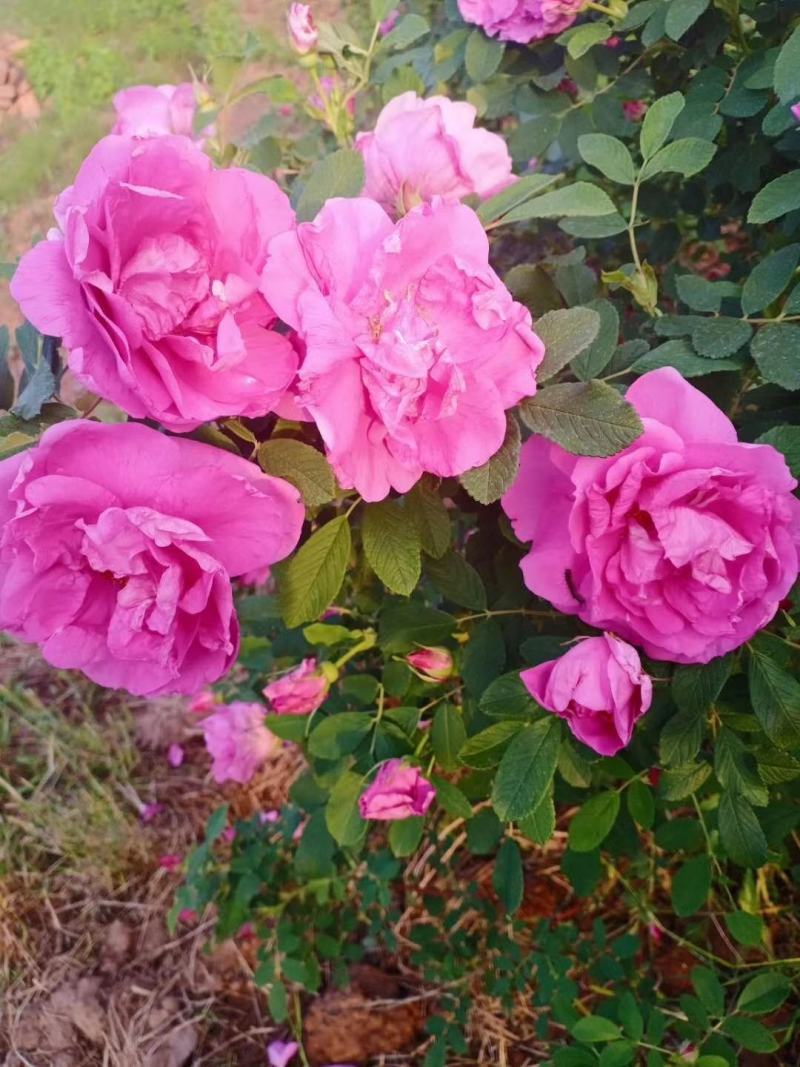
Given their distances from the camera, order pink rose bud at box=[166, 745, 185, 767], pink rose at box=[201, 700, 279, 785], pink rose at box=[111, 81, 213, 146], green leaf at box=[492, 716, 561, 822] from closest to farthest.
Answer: green leaf at box=[492, 716, 561, 822] < pink rose at box=[111, 81, 213, 146] < pink rose at box=[201, 700, 279, 785] < pink rose bud at box=[166, 745, 185, 767]

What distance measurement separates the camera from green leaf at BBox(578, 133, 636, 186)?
0.78 metres

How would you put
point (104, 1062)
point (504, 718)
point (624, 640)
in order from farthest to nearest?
point (104, 1062)
point (504, 718)
point (624, 640)

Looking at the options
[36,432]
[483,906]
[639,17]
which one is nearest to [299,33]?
[639,17]

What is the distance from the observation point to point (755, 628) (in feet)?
1.95

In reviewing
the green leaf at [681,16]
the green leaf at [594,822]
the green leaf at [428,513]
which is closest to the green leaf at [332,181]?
the green leaf at [428,513]

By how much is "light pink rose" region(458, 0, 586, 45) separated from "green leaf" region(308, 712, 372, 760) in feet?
2.48

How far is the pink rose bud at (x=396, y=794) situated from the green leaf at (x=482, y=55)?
2.59ft

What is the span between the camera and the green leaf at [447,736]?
91 cm

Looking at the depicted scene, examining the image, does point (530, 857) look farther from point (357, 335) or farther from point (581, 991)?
point (357, 335)

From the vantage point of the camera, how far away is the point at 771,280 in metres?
0.75

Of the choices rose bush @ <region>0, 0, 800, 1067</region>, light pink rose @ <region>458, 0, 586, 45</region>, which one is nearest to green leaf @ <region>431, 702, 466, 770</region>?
rose bush @ <region>0, 0, 800, 1067</region>

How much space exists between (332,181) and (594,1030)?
880 millimetres

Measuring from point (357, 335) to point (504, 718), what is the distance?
0.42 meters

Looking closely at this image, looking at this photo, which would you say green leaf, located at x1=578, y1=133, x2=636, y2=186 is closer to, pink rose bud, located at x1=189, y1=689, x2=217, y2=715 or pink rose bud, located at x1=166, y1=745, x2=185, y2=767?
pink rose bud, located at x1=189, y1=689, x2=217, y2=715
